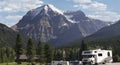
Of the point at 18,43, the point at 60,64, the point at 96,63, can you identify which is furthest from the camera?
the point at 18,43

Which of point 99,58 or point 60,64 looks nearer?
point 99,58

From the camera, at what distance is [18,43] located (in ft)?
510

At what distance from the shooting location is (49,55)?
16188 centimetres

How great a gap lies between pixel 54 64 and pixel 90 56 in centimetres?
2594

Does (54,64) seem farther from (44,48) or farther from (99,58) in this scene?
(44,48)

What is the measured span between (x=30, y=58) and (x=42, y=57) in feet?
19.4

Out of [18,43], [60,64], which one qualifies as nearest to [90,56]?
[60,64]

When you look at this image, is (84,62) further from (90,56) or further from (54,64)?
(54,64)

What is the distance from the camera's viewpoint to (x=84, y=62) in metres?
75.3

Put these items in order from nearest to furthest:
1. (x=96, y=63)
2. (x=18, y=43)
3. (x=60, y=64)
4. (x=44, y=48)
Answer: (x=96, y=63)
(x=60, y=64)
(x=18, y=43)
(x=44, y=48)

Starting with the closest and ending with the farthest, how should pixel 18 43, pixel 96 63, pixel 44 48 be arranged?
pixel 96 63
pixel 18 43
pixel 44 48

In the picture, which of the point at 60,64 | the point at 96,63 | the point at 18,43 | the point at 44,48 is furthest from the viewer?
the point at 44,48

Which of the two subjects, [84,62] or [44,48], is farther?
[44,48]

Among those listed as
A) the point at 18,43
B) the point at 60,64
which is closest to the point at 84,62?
the point at 60,64
